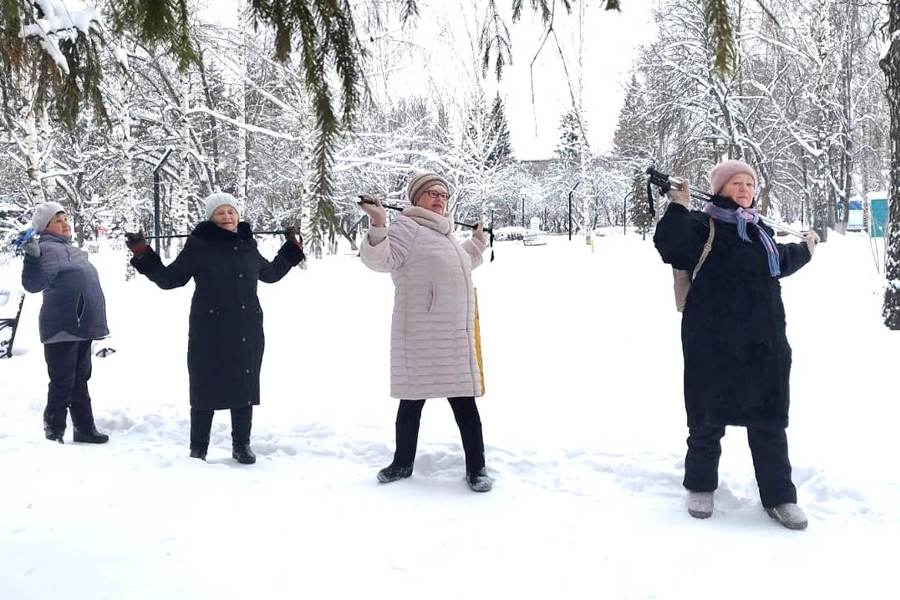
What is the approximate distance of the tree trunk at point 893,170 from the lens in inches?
253

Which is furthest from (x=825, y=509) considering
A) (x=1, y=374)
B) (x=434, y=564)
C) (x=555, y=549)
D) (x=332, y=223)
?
(x=1, y=374)

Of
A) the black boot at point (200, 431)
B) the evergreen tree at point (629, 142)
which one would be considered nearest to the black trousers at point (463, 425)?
the black boot at point (200, 431)

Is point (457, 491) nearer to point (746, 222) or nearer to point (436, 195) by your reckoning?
point (436, 195)

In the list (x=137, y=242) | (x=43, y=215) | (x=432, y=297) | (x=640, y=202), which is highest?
(x=640, y=202)

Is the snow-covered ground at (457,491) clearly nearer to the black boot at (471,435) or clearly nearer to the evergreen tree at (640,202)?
the black boot at (471,435)

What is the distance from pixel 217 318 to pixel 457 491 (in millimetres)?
1552

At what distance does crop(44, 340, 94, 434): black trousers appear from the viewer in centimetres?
409

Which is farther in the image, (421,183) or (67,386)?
(67,386)

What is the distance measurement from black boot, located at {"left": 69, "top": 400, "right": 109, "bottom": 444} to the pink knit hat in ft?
12.2

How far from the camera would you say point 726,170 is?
2.95m

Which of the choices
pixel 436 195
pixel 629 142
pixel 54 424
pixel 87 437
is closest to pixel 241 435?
pixel 87 437

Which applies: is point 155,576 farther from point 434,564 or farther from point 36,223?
point 36,223

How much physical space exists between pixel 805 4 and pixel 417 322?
19798mm

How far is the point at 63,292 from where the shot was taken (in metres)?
4.13
